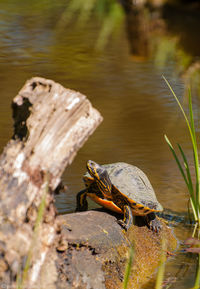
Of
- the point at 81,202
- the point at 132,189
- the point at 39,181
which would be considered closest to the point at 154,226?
the point at 132,189

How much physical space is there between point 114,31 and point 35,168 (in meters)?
7.82

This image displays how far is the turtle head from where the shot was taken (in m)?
2.72

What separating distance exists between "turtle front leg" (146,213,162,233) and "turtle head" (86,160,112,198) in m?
0.26

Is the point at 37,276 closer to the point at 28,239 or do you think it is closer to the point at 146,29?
the point at 28,239

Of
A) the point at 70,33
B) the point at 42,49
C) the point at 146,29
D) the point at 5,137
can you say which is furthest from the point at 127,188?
the point at 146,29

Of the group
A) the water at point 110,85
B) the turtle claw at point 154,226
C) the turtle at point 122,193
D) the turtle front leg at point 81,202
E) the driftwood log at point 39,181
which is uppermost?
the driftwood log at point 39,181

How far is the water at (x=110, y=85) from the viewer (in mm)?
3904

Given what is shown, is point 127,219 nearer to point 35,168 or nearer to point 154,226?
point 154,226

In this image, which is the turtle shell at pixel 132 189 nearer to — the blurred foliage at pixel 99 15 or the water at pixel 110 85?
the water at pixel 110 85

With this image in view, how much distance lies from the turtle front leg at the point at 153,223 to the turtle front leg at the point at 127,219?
185 mm

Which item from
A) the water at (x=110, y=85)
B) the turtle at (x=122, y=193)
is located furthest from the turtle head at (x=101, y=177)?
the water at (x=110, y=85)

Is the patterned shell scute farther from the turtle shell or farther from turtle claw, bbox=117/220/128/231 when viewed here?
turtle claw, bbox=117/220/128/231

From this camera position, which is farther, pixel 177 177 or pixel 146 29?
pixel 146 29

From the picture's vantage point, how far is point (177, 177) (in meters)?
3.81
